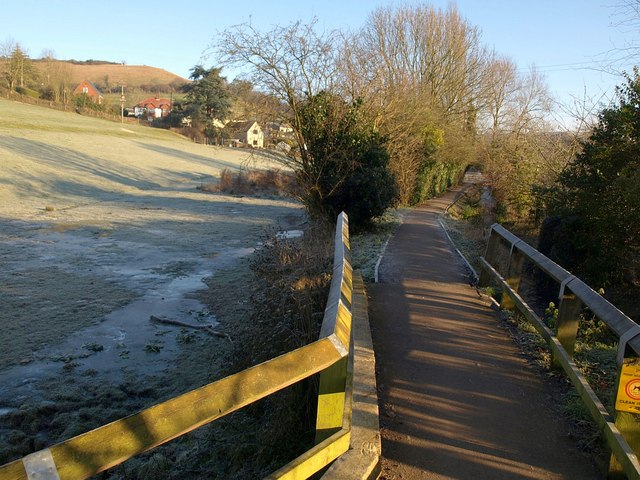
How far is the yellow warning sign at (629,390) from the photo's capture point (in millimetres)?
3160

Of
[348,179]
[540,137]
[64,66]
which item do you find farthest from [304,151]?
[64,66]

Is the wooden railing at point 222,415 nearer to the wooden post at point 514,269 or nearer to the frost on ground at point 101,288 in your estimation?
the frost on ground at point 101,288

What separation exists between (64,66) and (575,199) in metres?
100

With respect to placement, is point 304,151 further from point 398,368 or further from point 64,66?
point 64,66

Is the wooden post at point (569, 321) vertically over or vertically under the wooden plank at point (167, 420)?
under


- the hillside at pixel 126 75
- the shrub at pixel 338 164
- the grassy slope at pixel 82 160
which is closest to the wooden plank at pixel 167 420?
the shrub at pixel 338 164

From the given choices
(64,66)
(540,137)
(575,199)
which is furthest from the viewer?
(64,66)

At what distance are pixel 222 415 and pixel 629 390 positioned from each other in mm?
2457

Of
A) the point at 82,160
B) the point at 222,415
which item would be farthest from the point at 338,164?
the point at 82,160

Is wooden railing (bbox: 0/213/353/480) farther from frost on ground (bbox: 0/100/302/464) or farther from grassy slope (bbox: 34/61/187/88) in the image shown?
grassy slope (bbox: 34/61/187/88)

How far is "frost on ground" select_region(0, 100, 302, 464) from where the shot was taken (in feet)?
21.8

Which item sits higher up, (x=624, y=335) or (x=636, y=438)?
(x=624, y=335)

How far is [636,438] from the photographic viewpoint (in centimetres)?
328

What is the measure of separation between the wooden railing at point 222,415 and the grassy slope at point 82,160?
46.1 feet
